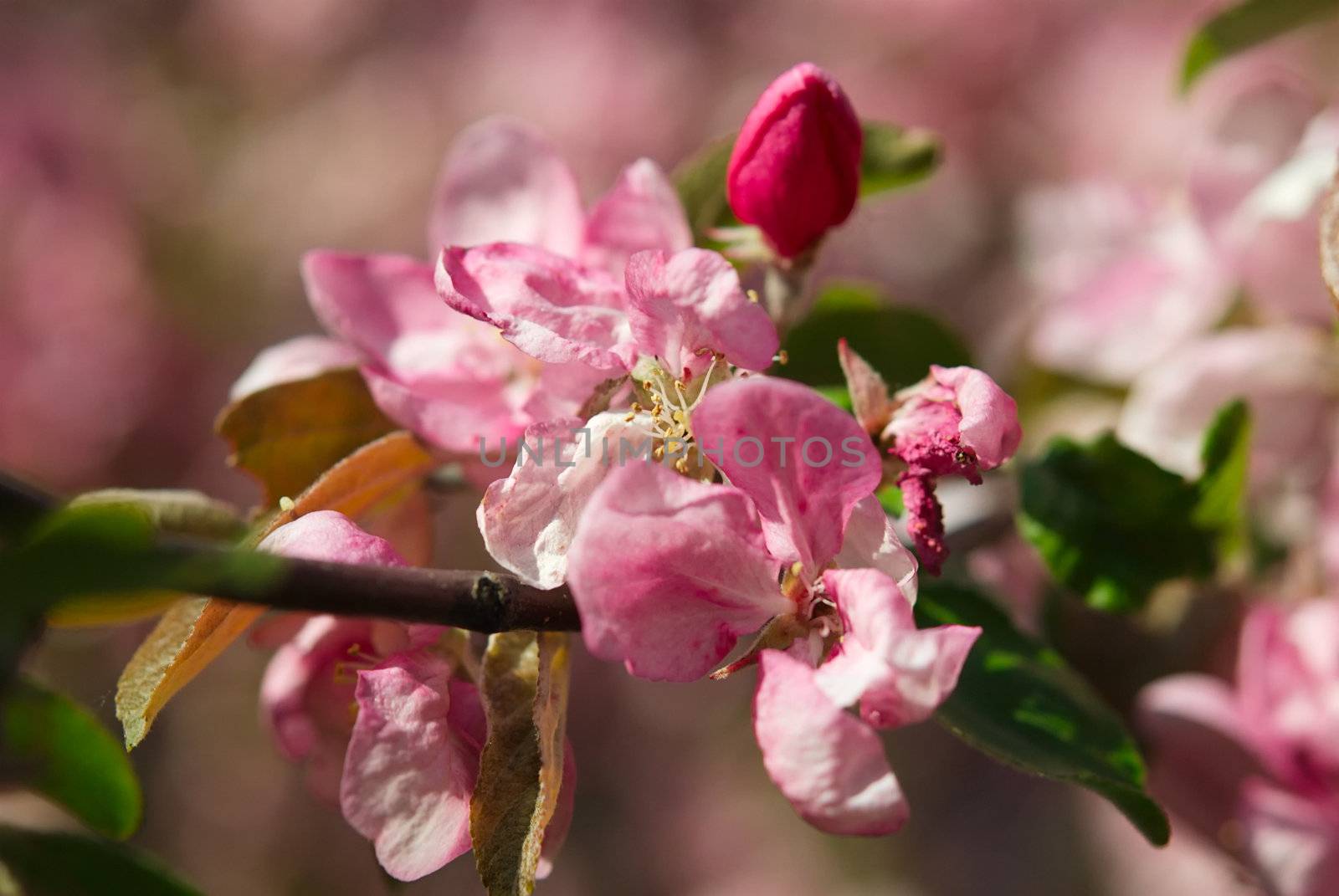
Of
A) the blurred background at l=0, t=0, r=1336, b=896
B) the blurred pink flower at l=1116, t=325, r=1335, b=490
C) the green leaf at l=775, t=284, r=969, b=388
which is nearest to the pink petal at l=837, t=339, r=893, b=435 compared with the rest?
the green leaf at l=775, t=284, r=969, b=388

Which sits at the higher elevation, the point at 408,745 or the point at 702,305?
the point at 702,305

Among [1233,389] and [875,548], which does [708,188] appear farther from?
[1233,389]

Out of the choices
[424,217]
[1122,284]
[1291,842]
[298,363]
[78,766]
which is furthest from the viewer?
[424,217]

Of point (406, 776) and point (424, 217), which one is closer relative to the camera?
point (406, 776)

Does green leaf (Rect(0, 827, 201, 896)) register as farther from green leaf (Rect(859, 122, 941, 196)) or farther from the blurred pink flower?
the blurred pink flower

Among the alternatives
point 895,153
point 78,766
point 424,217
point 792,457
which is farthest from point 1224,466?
point 424,217

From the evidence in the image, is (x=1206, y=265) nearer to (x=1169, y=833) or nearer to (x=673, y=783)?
(x=1169, y=833)

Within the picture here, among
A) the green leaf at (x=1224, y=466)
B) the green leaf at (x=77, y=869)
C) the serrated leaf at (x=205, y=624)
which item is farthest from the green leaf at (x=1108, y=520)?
the green leaf at (x=77, y=869)

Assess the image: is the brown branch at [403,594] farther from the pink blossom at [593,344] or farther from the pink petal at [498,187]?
the pink petal at [498,187]
